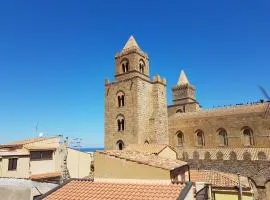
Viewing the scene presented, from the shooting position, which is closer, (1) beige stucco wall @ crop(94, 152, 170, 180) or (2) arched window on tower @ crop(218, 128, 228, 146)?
(1) beige stucco wall @ crop(94, 152, 170, 180)

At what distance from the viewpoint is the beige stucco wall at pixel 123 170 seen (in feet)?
52.4

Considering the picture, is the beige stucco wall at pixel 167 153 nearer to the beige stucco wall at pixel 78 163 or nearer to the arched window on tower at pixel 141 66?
the beige stucco wall at pixel 78 163

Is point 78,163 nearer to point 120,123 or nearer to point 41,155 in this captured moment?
point 41,155

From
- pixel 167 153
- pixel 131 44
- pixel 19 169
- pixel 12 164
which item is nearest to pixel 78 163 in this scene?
pixel 19 169

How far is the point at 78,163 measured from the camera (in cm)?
3158

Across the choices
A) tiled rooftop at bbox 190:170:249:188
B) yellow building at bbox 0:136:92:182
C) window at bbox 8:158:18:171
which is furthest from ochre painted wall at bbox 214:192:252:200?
window at bbox 8:158:18:171

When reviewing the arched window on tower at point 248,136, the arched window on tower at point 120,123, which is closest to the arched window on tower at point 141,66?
the arched window on tower at point 120,123

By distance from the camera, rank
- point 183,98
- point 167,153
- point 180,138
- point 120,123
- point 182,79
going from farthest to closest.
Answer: point 182,79
point 183,98
point 180,138
point 120,123
point 167,153

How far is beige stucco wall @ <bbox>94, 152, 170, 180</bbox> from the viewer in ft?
52.4

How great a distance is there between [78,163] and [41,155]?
554 cm

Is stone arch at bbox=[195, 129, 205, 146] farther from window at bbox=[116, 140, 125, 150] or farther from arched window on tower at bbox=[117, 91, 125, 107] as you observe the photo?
arched window on tower at bbox=[117, 91, 125, 107]

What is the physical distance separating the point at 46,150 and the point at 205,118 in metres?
23.5

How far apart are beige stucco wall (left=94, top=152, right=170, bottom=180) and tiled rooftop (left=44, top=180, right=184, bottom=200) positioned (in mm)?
1934

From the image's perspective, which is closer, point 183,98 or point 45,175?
point 45,175
